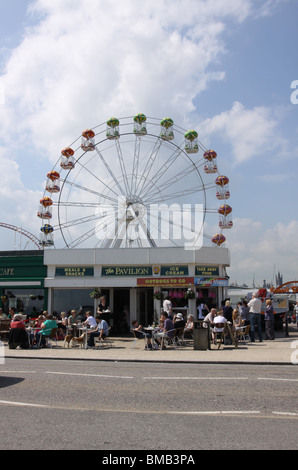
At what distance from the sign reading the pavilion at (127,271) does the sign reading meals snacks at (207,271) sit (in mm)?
2501

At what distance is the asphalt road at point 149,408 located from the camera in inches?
202

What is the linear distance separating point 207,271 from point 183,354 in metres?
9.44

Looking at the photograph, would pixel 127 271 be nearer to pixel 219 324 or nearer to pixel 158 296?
pixel 158 296

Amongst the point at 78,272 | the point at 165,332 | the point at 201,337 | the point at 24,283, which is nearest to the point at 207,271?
the point at 78,272

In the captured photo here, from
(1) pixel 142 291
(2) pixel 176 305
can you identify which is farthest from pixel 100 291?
(2) pixel 176 305

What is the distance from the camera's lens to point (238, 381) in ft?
30.1

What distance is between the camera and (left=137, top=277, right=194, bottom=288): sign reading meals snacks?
22578mm

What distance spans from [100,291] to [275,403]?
17006 mm

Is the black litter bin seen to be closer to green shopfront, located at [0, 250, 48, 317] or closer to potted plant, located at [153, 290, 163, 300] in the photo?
potted plant, located at [153, 290, 163, 300]

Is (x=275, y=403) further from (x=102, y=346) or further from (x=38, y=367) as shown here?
(x=102, y=346)

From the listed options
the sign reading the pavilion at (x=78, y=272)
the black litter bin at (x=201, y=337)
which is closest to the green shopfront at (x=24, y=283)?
the sign reading the pavilion at (x=78, y=272)

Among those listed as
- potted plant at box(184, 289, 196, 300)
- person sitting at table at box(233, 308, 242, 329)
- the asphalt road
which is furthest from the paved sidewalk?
potted plant at box(184, 289, 196, 300)

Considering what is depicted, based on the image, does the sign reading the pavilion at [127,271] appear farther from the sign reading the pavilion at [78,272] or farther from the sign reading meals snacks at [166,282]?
the sign reading the pavilion at [78,272]

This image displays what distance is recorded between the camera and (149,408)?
22.5ft
